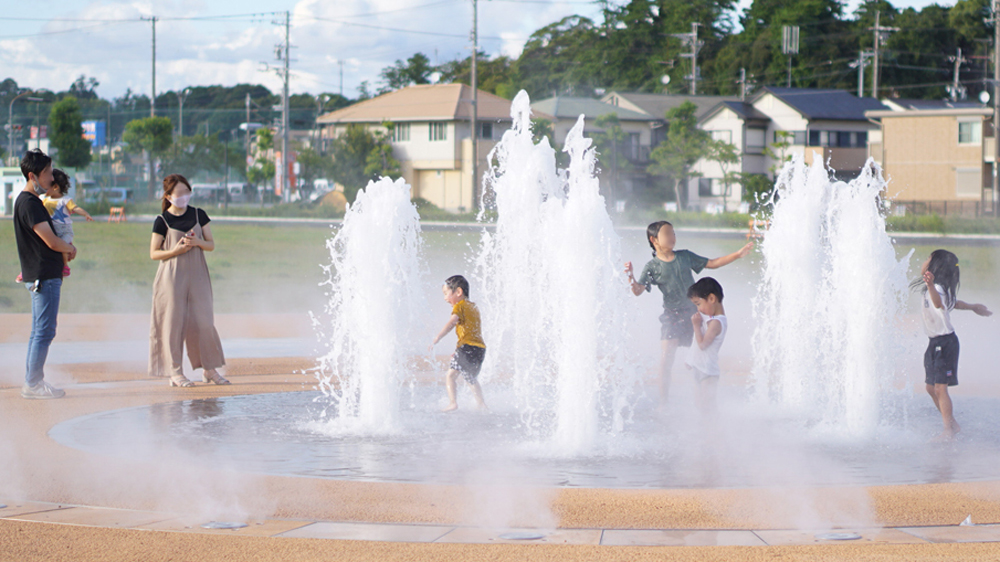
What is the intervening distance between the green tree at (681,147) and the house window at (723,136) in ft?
13.8

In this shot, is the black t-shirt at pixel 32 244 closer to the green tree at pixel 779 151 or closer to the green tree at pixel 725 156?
the green tree at pixel 779 151

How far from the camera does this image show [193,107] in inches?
4934

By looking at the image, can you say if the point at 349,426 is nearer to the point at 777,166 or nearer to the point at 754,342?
the point at 754,342

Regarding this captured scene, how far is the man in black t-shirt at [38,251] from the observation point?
7.81 meters

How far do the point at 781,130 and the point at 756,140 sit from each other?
87.3 inches

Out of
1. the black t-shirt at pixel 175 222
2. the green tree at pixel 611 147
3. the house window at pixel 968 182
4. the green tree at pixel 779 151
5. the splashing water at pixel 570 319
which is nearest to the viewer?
the splashing water at pixel 570 319

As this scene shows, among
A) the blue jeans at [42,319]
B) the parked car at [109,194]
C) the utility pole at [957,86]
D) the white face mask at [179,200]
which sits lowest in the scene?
the blue jeans at [42,319]

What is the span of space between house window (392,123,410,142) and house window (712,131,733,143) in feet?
61.7

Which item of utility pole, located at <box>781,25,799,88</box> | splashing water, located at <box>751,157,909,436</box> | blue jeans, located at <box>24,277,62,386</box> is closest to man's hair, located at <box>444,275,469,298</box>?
splashing water, located at <box>751,157,909,436</box>

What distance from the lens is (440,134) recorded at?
60.8m

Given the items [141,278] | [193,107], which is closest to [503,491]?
[141,278]

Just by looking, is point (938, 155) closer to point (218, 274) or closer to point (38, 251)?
point (218, 274)

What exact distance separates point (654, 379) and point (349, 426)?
3.89 meters

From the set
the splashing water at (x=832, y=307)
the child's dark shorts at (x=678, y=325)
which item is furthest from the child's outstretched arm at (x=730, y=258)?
the splashing water at (x=832, y=307)
